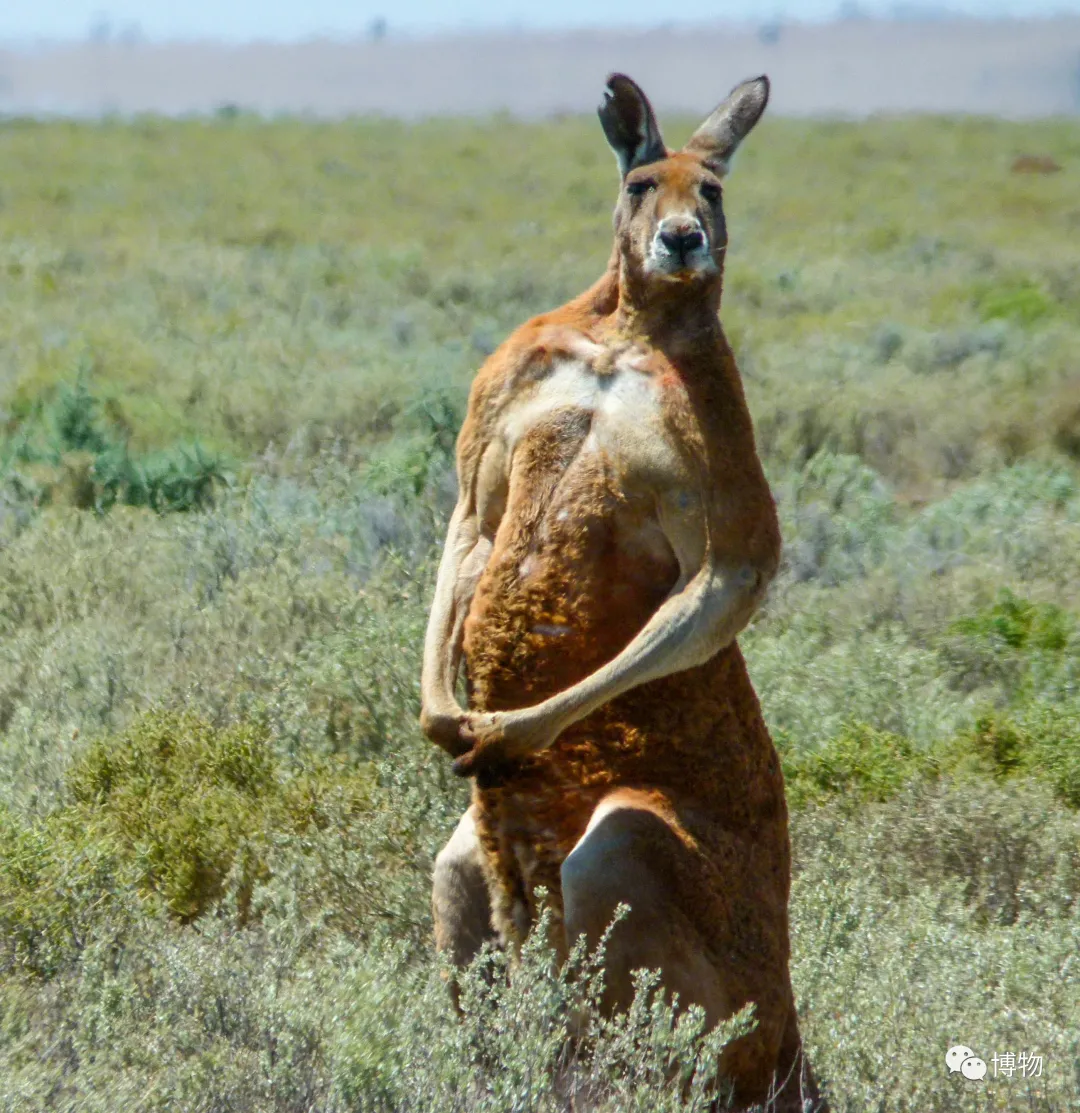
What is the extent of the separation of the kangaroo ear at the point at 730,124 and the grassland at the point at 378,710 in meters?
1.84

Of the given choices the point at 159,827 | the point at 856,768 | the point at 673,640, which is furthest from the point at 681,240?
the point at 856,768

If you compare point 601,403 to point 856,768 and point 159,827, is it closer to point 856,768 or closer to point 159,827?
point 159,827

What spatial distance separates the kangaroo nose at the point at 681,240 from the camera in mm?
3586

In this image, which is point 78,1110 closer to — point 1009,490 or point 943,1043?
point 943,1043

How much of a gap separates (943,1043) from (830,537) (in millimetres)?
6135

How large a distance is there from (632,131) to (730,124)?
0.76ft

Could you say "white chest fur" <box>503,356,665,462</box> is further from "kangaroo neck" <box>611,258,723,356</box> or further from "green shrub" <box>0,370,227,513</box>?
"green shrub" <box>0,370,227,513</box>

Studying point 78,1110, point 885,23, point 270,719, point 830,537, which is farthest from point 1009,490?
point 885,23

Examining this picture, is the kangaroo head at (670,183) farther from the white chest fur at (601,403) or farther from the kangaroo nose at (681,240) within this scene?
the white chest fur at (601,403)

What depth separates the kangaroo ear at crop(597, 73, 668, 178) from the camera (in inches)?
151

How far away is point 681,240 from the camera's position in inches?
141

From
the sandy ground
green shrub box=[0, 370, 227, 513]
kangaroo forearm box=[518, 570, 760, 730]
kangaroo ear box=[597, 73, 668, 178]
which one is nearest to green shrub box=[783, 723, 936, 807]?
kangaroo forearm box=[518, 570, 760, 730]

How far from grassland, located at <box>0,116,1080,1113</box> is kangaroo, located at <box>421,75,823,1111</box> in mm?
213

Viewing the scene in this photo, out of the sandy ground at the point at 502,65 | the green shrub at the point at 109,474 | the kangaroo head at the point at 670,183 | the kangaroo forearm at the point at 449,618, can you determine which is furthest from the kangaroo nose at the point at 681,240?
the sandy ground at the point at 502,65
